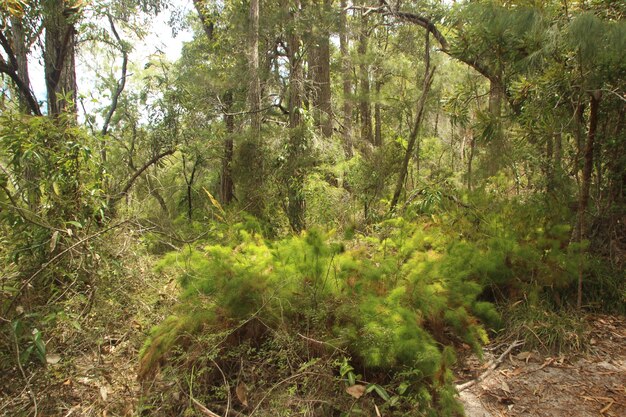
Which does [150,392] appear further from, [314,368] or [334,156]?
[334,156]

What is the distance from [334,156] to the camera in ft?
23.1

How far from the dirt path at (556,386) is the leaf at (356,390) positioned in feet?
2.48

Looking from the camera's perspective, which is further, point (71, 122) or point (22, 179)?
point (71, 122)

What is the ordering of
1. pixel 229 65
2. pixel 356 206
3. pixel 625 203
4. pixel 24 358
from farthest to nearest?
pixel 229 65 → pixel 356 206 → pixel 625 203 → pixel 24 358

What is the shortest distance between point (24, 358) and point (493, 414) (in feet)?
9.25

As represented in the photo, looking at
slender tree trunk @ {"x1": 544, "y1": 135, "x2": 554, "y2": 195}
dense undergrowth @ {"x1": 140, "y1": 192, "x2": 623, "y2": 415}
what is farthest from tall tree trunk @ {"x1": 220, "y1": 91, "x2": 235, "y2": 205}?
slender tree trunk @ {"x1": 544, "y1": 135, "x2": 554, "y2": 195}

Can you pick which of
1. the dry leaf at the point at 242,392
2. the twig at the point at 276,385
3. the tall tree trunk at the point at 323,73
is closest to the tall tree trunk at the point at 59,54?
the tall tree trunk at the point at 323,73

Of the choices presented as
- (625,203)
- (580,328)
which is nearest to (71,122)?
(580,328)

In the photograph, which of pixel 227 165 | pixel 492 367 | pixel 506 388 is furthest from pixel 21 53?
pixel 506 388

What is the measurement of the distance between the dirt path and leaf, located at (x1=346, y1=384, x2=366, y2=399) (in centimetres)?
76

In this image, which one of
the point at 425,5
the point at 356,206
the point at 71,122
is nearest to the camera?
the point at 71,122

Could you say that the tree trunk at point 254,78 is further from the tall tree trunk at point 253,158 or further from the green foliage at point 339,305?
the green foliage at point 339,305

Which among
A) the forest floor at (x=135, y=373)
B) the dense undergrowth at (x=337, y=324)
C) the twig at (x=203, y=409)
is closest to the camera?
the twig at (x=203, y=409)

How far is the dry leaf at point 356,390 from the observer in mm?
2298
